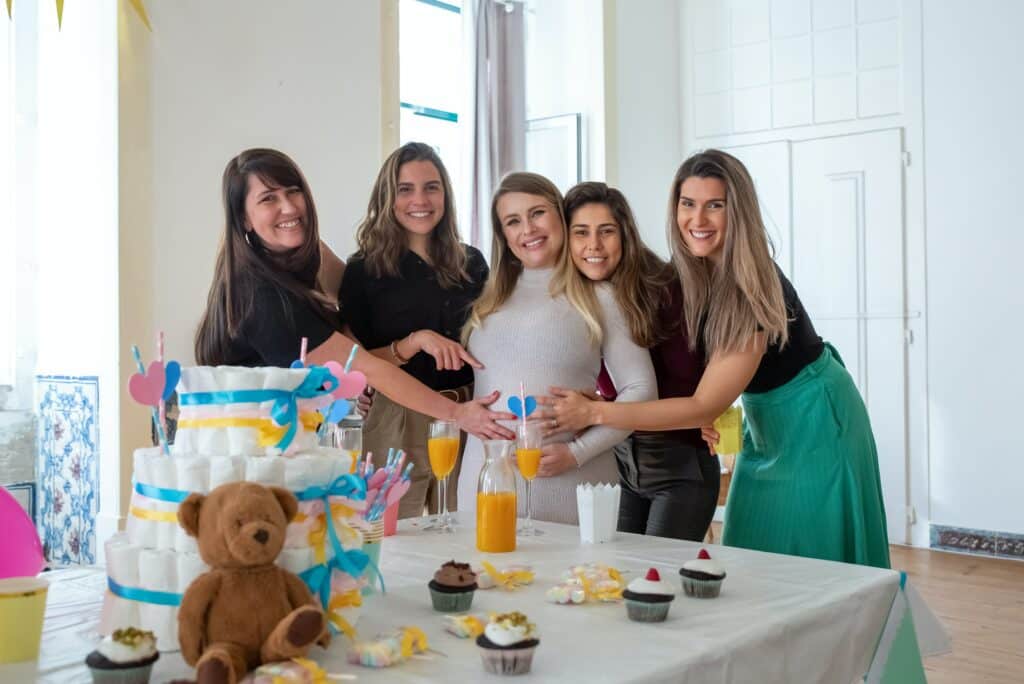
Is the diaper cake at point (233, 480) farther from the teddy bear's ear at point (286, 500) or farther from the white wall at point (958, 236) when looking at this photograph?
the white wall at point (958, 236)

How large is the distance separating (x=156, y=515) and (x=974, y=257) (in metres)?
4.78

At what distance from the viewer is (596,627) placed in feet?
4.17

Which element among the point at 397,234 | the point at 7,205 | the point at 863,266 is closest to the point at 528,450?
the point at 397,234

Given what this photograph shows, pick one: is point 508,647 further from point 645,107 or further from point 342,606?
point 645,107

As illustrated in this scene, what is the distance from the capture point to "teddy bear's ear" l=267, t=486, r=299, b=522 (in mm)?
1082

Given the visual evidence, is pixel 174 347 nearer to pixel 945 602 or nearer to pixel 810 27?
pixel 945 602

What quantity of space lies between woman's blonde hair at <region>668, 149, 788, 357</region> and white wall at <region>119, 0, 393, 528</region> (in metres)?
1.91

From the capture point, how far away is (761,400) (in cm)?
222

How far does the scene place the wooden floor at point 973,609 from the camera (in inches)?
128

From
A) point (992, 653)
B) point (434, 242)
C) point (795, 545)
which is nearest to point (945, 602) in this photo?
point (992, 653)

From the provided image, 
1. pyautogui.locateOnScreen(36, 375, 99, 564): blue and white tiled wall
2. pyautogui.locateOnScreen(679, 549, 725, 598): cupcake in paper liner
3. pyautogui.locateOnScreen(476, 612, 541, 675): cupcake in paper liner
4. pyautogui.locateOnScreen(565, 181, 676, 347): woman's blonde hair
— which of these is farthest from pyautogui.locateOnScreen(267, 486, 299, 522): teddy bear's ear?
pyautogui.locateOnScreen(36, 375, 99, 564): blue and white tiled wall

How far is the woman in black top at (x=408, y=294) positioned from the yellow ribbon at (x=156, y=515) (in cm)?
144

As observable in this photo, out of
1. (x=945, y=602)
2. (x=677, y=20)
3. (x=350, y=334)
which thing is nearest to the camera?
(x=350, y=334)

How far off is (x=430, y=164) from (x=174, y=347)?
1300 millimetres
